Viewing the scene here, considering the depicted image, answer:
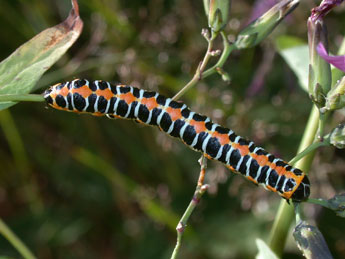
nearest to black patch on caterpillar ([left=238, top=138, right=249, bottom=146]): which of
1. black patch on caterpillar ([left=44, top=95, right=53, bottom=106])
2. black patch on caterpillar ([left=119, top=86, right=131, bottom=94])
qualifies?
black patch on caterpillar ([left=119, top=86, right=131, bottom=94])

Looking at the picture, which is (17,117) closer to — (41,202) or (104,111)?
(41,202)

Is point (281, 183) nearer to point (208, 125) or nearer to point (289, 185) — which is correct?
point (289, 185)

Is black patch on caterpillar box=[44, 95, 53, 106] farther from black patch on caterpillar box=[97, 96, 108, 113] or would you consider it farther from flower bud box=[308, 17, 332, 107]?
flower bud box=[308, 17, 332, 107]

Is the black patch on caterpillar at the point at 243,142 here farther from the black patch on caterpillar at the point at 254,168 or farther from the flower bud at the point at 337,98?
the flower bud at the point at 337,98

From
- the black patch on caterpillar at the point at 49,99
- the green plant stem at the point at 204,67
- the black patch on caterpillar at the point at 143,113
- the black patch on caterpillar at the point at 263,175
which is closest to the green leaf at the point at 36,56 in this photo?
the black patch on caterpillar at the point at 49,99

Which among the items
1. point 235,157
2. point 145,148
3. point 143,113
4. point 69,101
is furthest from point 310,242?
point 145,148
